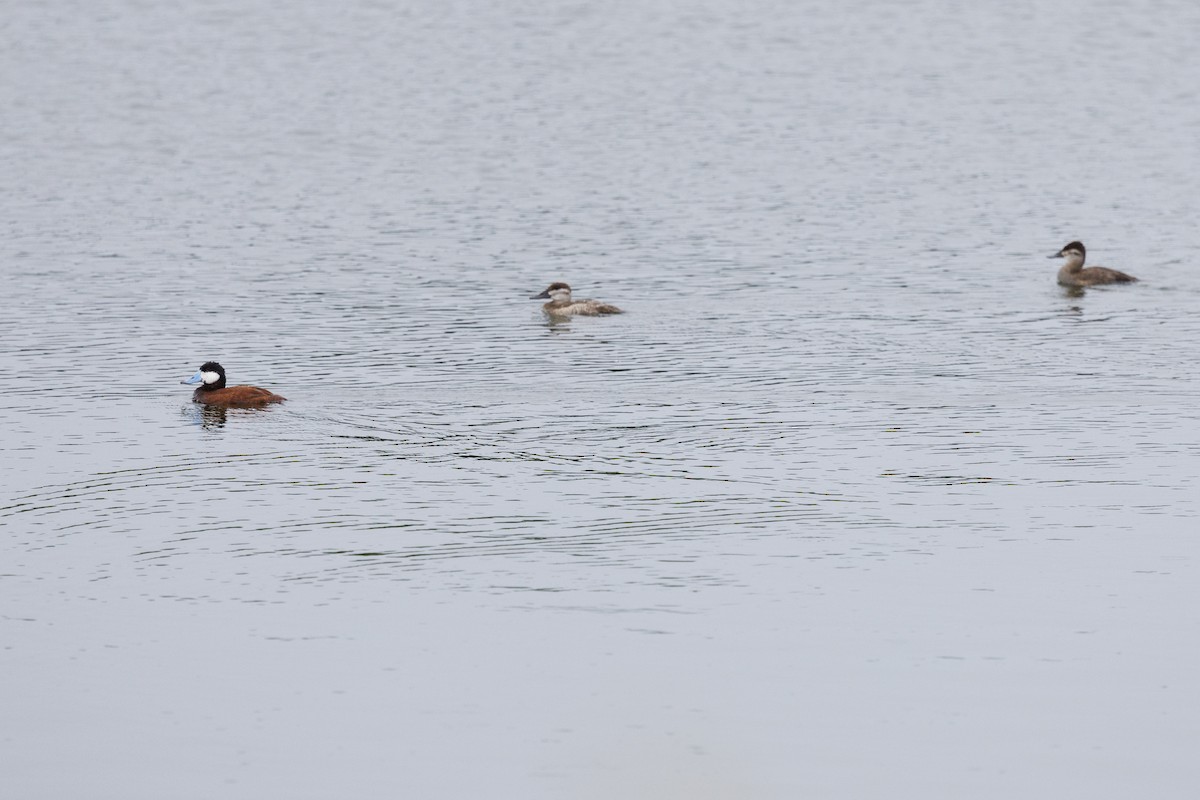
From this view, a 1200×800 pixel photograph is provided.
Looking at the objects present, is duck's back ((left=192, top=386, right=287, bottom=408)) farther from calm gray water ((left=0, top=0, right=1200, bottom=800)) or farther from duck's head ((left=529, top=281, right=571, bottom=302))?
duck's head ((left=529, top=281, right=571, bottom=302))

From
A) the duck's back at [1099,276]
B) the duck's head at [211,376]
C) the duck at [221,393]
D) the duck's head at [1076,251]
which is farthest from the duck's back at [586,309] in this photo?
the duck's head at [1076,251]

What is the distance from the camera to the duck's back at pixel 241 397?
1059 inches

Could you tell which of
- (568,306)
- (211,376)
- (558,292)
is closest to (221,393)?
(211,376)

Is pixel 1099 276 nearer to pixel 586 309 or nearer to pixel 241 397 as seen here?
pixel 586 309

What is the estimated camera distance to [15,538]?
21.1 metres

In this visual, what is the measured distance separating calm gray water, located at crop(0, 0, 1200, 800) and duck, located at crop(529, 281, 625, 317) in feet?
2.24

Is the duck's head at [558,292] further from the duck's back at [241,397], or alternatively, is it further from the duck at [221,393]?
the duck's back at [241,397]

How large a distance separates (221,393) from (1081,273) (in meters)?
17.4

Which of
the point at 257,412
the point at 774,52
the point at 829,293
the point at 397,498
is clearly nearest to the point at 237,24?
the point at 774,52

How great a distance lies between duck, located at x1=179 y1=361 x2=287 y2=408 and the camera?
88.3 ft

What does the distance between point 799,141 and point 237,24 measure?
99.7ft

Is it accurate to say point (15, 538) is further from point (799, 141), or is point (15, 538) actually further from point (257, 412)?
point (799, 141)

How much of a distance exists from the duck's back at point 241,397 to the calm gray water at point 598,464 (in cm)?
24

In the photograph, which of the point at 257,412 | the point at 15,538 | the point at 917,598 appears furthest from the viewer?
the point at 257,412
